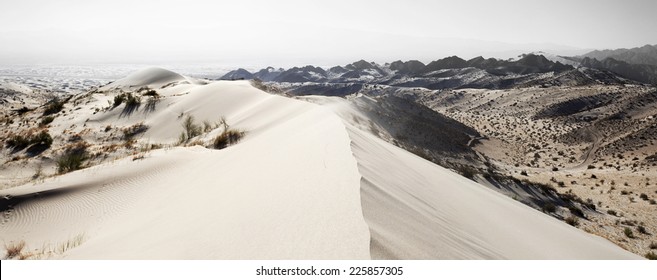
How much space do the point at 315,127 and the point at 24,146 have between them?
38.8 feet

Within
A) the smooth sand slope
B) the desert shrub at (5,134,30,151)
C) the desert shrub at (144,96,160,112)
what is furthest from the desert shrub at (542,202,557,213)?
the desert shrub at (5,134,30,151)

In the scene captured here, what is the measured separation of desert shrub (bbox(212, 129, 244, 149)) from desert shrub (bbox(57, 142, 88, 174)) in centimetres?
369

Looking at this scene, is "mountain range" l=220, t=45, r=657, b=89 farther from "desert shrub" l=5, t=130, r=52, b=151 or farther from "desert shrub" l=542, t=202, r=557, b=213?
"desert shrub" l=5, t=130, r=52, b=151

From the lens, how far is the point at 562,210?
13.3m

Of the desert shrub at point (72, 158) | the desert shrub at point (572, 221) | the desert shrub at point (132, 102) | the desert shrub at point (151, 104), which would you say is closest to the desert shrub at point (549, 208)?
the desert shrub at point (572, 221)

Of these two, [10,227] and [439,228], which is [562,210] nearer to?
[439,228]

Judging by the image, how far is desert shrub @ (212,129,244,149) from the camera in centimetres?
1102

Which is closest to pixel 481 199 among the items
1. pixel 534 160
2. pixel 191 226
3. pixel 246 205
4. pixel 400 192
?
pixel 400 192

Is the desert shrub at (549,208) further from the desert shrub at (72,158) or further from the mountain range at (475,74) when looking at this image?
the mountain range at (475,74)

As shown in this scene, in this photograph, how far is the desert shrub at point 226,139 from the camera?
434 inches

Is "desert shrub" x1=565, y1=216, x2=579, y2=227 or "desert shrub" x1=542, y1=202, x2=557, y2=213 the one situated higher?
"desert shrub" x1=565, y1=216, x2=579, y2=227

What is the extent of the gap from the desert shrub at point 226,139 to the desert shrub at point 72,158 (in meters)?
3.69

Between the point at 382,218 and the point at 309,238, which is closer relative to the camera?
the point at 309,238

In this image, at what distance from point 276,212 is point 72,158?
970 cm
